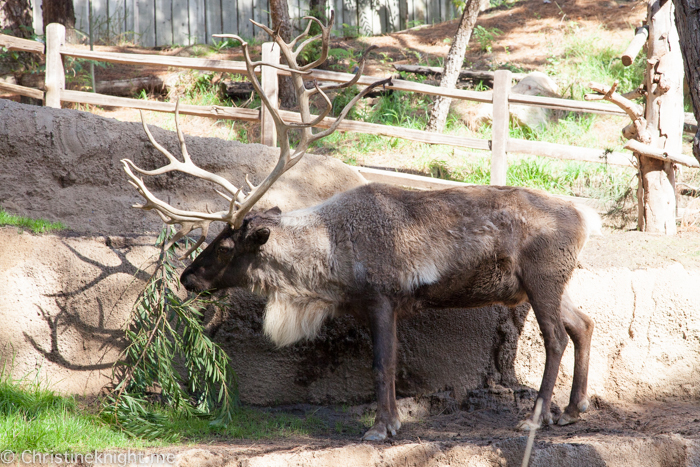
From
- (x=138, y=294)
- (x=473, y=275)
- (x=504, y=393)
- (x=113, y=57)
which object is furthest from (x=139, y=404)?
(x=113, y=57)

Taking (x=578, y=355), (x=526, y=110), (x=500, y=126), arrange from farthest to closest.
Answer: (x=526, y=110) → (x=500, y=126) → (x=578, y=355)

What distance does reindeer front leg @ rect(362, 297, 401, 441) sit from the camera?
4453mm

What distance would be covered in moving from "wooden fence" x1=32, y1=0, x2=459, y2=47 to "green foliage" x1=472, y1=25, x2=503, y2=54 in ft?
8.28

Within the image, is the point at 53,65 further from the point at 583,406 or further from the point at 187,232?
the point at 583,406

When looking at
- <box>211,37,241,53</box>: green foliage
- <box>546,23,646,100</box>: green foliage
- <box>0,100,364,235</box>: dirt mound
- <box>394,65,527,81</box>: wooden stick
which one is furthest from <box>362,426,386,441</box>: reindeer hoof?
<box>211,37,241,53</box>: green foliage

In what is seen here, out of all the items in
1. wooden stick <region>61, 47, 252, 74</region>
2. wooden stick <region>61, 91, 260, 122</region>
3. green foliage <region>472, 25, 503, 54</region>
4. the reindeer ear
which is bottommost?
the reindeer ear

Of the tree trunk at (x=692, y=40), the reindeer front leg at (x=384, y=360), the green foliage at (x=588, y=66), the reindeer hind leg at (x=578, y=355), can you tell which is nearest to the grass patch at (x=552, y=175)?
the green foliage at (x=588, y=66)

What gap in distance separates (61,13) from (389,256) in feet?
34.5

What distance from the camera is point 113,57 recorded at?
883 cm

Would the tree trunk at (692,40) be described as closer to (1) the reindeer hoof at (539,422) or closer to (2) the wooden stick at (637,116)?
(1) the reindeer hoof at (539,422)

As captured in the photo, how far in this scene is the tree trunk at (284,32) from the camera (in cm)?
1006

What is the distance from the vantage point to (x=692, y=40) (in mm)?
3291

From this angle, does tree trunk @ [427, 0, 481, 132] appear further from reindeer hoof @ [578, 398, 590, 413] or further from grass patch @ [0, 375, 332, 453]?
grass patch @ [0, 375, 332, 453]

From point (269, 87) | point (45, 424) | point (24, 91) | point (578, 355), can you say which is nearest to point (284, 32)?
point (269, 87)
